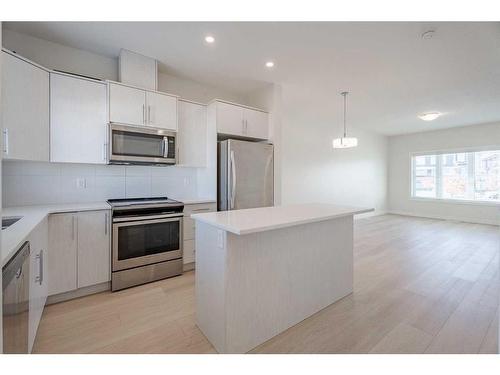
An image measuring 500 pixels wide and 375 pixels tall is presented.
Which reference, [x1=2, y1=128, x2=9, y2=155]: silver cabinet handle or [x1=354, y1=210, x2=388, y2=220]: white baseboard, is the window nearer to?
[x1=354, y1=210, x2=388, y2=220]: white baseboard

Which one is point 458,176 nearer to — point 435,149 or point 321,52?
point 435,149

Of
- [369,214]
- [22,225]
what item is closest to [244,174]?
[22,225]

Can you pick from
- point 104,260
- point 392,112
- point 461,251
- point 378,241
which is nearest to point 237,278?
point 104,260

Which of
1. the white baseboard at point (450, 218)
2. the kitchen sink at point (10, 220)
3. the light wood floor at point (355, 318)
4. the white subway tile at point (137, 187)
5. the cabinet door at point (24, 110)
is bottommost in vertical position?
the light wood floor at point (355, 318)

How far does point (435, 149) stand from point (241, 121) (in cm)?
670

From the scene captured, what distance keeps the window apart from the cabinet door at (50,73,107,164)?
8.51 metres

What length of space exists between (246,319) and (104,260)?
5.71 ft

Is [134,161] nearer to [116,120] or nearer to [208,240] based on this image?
[116,120]

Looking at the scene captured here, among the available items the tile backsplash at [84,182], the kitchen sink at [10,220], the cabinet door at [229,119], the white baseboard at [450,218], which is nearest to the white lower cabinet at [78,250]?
the kitchen sink at [10,220]

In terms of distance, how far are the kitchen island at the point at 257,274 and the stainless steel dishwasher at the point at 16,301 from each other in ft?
3.31

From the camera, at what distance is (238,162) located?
125 inches

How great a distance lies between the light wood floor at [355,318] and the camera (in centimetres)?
171

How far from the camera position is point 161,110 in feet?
9.59

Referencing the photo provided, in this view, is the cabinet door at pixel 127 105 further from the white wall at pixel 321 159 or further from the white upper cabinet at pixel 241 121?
the white wall at pixel 321 159
